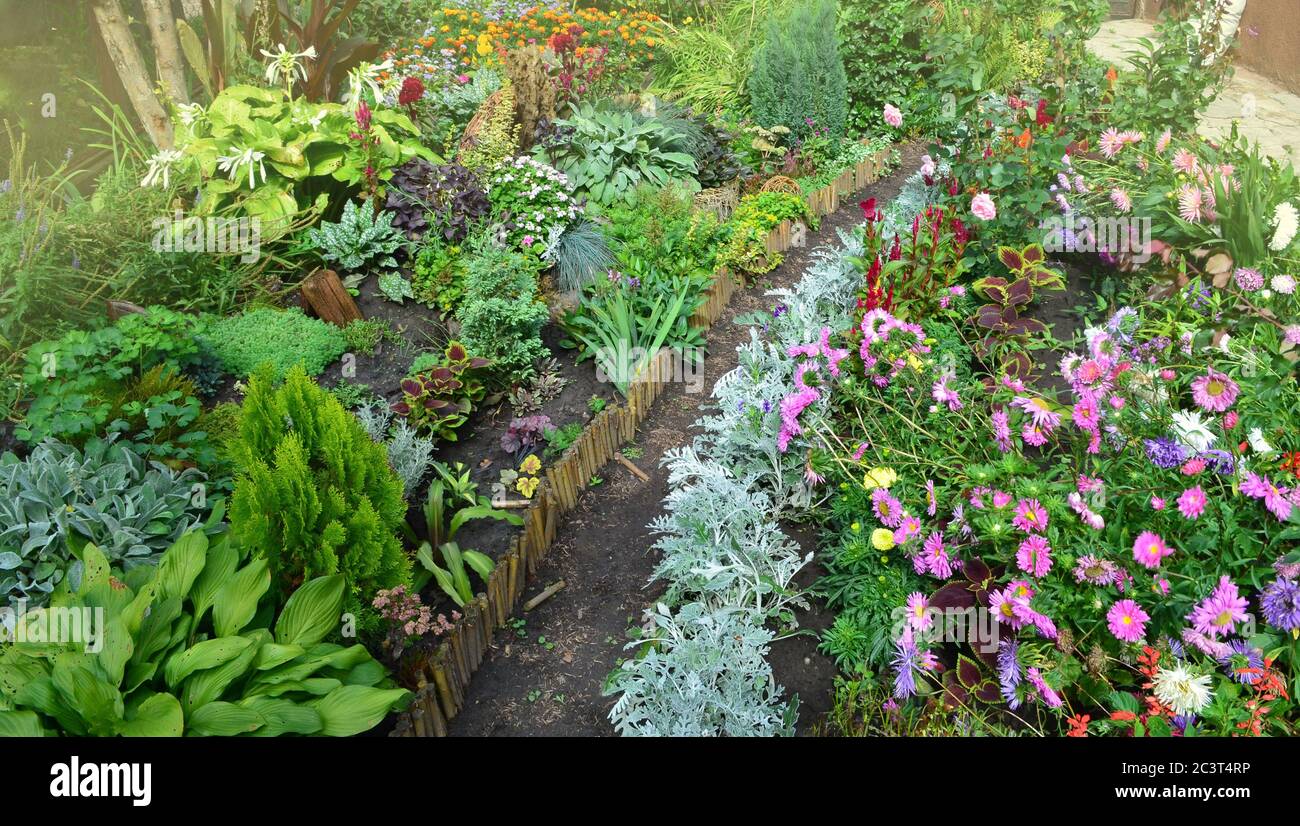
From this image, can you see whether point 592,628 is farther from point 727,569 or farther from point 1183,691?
point 1183,691

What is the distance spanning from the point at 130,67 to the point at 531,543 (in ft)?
16.3

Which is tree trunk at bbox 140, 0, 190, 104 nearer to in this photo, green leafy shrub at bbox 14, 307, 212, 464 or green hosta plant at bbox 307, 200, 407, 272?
green hosta plant at bbox 307, 200, 407, 272

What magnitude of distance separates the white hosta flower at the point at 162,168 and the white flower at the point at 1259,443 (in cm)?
565

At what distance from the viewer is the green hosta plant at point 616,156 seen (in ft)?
20.9

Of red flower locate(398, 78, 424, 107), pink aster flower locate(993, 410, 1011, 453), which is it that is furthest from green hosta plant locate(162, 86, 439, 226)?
pink aster flower locate(993, 410, 1011, 453)

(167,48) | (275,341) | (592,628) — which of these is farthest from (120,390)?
(167,48)

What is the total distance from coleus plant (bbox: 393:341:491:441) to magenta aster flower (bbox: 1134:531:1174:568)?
3028 mm

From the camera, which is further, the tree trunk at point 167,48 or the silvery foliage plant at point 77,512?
the tree trunk at point 167,48

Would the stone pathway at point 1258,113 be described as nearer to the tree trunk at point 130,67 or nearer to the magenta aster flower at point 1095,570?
the magenta aster flower at point 1095,570

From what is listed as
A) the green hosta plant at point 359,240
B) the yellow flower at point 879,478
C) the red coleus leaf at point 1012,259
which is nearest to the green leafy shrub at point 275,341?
the green hosta plant at point 359,240

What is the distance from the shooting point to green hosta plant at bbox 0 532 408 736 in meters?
2.55
